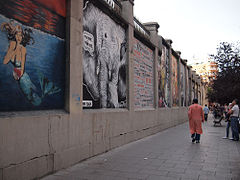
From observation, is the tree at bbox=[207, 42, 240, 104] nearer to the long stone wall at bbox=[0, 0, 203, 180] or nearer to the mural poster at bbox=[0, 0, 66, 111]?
the long stone wall at bbox=[0, 0, 203, 180]

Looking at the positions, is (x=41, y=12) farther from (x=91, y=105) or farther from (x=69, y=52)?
(x=91, y=105)

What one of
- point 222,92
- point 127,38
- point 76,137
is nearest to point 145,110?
point 127,38

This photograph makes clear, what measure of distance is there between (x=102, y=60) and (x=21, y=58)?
12.0 ft

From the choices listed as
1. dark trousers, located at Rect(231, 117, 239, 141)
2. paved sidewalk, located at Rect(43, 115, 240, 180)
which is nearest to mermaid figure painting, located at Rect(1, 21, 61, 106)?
paved sidewalk, located at Rect(43, 115, 240, 180)

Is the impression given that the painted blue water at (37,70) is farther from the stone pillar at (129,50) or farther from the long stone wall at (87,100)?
the stone pillar at (129,50)

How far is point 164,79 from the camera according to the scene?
16625mm

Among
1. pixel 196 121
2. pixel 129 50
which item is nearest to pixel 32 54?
pixel 129 50

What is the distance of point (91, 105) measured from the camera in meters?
7.39

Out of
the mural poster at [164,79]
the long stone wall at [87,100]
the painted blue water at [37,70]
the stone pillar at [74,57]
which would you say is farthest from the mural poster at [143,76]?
the painted blue water at [37,70]

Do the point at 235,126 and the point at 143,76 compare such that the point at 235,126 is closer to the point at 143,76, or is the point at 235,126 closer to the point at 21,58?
the point at 143,76

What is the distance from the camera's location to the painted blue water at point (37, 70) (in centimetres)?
446

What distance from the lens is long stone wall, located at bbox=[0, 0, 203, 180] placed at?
15.3 feet

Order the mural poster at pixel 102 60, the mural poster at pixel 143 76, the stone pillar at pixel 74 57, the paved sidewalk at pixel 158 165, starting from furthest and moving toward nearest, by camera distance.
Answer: the mural poster at pixel 143 76 < the mural poster at pixel 102 60 < the stone pillar at pixel 74 57 < the paved sidewalk at pixel 158 165

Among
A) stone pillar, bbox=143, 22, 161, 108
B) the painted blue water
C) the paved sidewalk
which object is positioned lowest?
the paved sidewalk
